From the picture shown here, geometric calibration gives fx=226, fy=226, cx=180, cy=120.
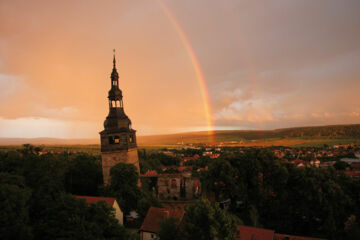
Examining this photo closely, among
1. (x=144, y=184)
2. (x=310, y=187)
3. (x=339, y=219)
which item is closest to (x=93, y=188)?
(x=144, y=184)

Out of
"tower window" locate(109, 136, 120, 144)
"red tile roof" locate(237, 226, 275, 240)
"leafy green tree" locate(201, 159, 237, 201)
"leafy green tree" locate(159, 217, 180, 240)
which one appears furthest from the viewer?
"tower window" locate(109, 136, 120, 144)

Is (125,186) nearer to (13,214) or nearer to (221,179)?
(221,179)

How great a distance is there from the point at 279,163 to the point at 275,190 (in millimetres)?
3751

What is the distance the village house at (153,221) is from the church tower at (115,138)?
12915 mm

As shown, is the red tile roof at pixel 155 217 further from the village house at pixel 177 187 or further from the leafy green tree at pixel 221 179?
the village house at pixel 177 187

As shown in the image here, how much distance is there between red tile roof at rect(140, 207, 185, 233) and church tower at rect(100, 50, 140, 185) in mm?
12799

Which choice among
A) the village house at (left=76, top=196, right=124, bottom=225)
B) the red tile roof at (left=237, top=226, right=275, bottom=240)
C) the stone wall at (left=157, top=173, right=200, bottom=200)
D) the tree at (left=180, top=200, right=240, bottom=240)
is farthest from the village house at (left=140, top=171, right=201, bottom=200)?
the tree at (left=180, top=200, right=240, bottom=240)

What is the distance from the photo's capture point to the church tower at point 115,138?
37.2 metres

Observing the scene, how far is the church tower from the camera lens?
1464 inches

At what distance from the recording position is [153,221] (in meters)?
25.3

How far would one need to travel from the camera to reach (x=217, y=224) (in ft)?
55.6

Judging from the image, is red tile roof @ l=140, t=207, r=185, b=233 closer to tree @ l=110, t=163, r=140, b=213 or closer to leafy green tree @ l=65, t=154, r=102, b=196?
tree @ l=110, t=163, r=140, b=213

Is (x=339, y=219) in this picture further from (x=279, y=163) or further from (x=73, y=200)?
(x=73, y=200)

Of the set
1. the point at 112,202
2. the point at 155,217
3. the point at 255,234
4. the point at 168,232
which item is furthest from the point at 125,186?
the point at 255,234
